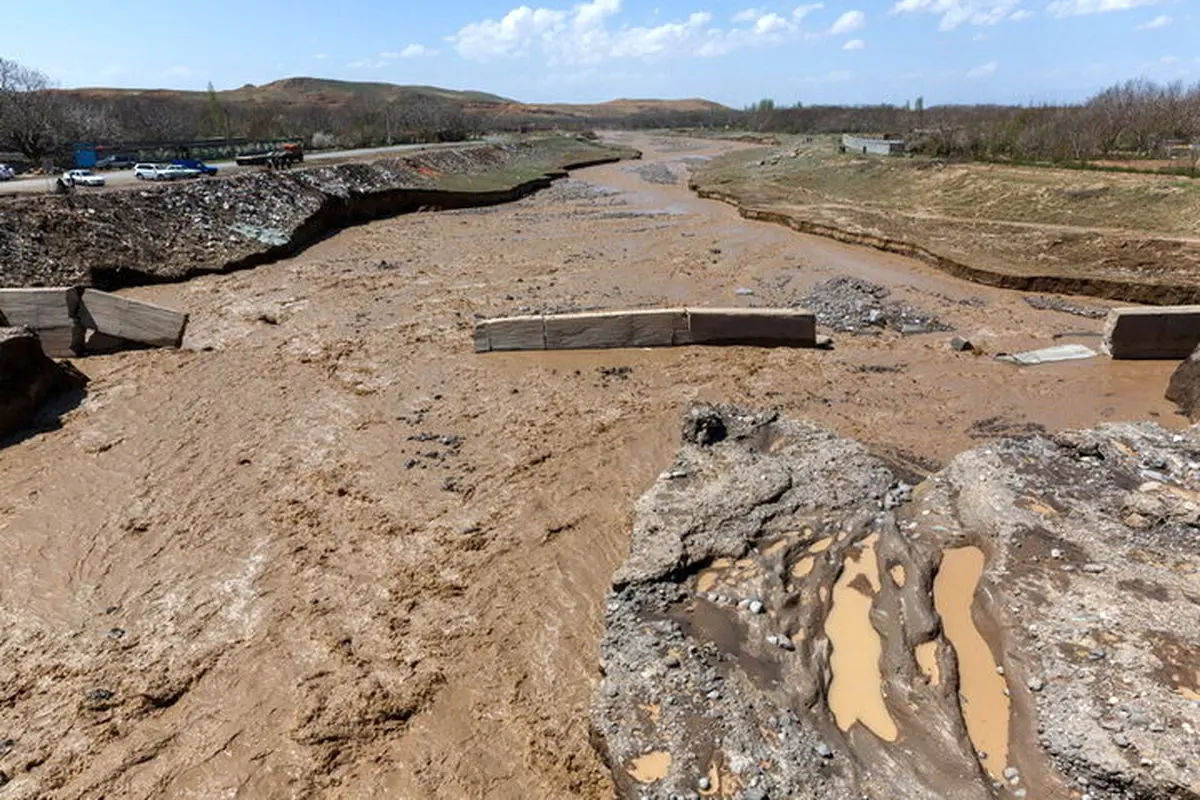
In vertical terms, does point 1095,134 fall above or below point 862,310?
above

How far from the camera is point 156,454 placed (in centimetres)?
939

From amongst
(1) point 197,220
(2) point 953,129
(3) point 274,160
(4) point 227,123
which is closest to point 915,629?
(1) point 197,220

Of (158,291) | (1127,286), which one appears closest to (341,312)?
(158,291)

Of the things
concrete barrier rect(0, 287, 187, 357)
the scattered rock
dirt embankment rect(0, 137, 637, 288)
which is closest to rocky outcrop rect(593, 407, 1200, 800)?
the scattered rock

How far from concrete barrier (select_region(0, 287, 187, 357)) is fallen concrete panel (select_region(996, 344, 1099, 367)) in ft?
50.2

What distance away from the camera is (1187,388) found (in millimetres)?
10820

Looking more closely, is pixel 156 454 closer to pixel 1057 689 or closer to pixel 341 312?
pixel 341 312

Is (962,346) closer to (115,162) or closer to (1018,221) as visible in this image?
(1018,221)

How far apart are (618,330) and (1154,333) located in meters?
9.65

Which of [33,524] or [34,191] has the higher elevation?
[34,191]

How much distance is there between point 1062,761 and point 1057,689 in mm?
569

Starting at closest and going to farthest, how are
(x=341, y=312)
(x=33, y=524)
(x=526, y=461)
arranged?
1. (x=33, y=524)
2. (x=526, y=461)
3. (x=341, y=312)

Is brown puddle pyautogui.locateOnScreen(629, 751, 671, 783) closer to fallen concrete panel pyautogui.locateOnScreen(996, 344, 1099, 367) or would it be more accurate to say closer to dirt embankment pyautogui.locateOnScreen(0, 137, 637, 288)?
fallen concrete panel pyautogui.locateOnScreen(996, 344, 1099, 367)

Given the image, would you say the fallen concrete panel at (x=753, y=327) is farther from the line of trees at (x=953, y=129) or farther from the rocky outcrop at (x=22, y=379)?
the line of trees at (x=953, y=129)
